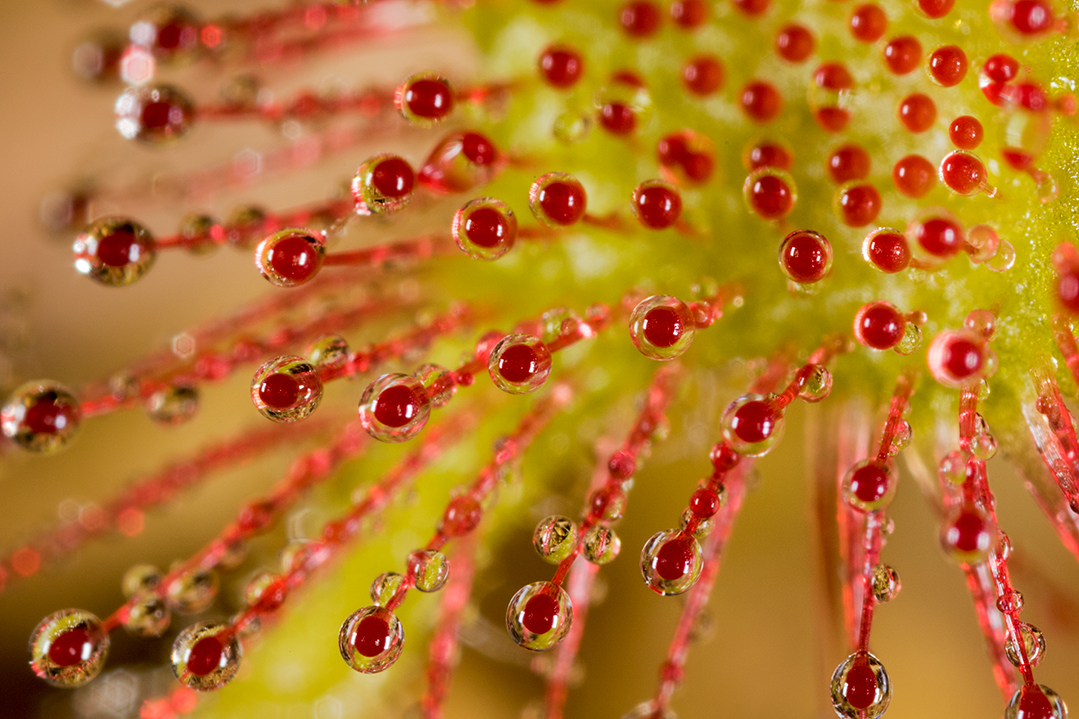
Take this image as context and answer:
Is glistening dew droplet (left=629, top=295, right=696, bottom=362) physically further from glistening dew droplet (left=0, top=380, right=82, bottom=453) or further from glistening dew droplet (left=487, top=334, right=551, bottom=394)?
glistening dew droplet (left=0, top=380, right=82, bottom=453)

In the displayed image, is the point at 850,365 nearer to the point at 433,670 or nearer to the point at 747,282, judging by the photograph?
the point at 747,282

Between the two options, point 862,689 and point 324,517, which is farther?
point 324,517

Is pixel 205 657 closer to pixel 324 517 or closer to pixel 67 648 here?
pixel 67 648

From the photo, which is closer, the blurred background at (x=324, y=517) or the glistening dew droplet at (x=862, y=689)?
the glistening dew droplet at (x=862, y=689)

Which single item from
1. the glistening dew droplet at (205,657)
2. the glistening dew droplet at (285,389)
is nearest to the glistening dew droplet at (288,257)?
the glistening dew droplet at (285,389)

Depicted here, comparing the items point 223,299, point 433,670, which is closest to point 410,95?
point 433,670

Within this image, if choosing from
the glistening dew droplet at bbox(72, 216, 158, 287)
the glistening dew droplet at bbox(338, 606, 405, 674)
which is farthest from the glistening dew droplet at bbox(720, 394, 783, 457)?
the glistening dew droplet at bbox(72, 216, 158, 287)

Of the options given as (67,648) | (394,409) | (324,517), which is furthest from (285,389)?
(324,517)

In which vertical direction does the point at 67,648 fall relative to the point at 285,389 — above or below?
below

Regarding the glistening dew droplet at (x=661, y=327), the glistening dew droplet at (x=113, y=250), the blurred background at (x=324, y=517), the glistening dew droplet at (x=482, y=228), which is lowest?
the blurred background at (x=324, y=517)

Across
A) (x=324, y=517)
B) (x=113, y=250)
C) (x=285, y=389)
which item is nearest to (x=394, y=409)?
(x=285, y=389)

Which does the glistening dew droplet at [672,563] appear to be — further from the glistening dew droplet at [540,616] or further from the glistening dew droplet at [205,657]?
the glistening dew droplet at [205,657]
